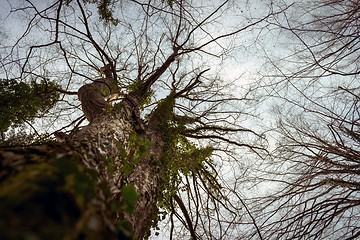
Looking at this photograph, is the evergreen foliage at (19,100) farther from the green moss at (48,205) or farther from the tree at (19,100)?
the green moss at (48,205)

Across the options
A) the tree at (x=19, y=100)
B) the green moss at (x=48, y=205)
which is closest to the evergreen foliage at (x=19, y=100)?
the tree at (x=19, y=100)

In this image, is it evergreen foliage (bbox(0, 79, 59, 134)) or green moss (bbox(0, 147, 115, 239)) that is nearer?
green moss (bbox(0, 147, 115, 239))

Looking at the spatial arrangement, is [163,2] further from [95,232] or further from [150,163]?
[95,232]

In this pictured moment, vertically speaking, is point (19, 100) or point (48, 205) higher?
point (19, 100)

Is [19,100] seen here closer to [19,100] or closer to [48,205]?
[19,100]

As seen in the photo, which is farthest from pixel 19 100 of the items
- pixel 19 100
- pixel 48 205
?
pixel 48 205

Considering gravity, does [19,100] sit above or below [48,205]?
above

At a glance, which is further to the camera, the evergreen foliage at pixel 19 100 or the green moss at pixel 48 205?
the evergreen foliage at pixel 19 100

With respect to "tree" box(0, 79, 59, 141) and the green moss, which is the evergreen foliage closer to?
"tree" box(0, 79, 59, 141)

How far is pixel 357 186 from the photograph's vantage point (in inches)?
148

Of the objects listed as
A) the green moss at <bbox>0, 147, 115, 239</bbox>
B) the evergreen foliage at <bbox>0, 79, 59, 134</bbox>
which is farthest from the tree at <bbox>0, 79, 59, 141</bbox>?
the green moss at <bbox>0, 147, 115, 239</bbox>

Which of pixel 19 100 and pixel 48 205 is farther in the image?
pixel 19 100

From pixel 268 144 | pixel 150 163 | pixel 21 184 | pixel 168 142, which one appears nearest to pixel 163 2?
pixel 168 142

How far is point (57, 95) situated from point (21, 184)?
5.99m
